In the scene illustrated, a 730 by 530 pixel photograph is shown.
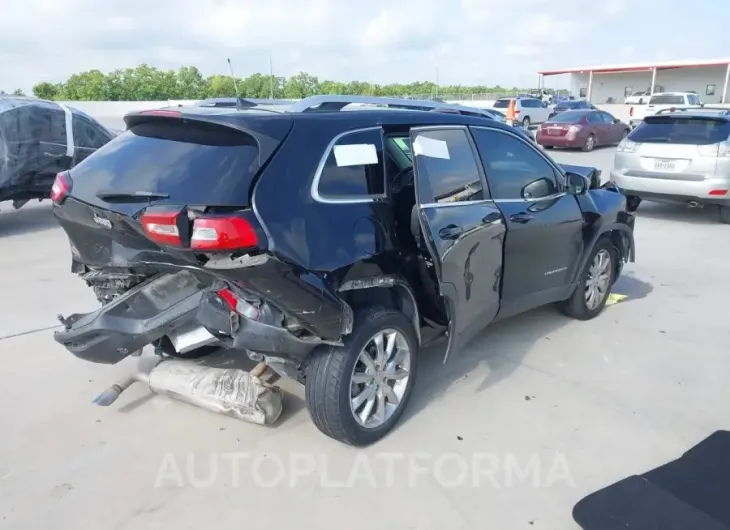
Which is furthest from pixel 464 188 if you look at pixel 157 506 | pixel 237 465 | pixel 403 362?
pixel 157 506

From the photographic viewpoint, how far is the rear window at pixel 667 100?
26.6 m

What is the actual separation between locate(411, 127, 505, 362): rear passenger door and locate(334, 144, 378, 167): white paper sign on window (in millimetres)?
298

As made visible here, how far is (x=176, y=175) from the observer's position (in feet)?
9.85

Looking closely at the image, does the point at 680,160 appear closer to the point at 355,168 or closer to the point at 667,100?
the point at 355,168

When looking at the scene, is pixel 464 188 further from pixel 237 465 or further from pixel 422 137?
pixel 237 465

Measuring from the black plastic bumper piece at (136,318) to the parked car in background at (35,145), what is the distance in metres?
6.23

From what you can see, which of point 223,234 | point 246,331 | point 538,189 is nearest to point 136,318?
point 246,331

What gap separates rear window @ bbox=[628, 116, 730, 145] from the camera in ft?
30.3

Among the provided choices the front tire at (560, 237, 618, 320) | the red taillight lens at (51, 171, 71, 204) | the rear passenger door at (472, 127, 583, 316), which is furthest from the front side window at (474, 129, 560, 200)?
the red taillight lens at (51, 171, 71, 204)

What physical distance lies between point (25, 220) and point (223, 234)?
28.6 ft

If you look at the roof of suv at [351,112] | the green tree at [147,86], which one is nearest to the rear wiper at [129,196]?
the roof of suv at [351,112]

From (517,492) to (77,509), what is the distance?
2172 mm

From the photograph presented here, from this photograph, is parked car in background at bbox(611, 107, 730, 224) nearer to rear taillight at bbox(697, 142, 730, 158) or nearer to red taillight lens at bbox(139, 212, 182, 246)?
rear taillight at bbox(697, 142, 730, 158)

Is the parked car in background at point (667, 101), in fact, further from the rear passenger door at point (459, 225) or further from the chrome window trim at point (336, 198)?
the chrome window trim at point (336, 198)
